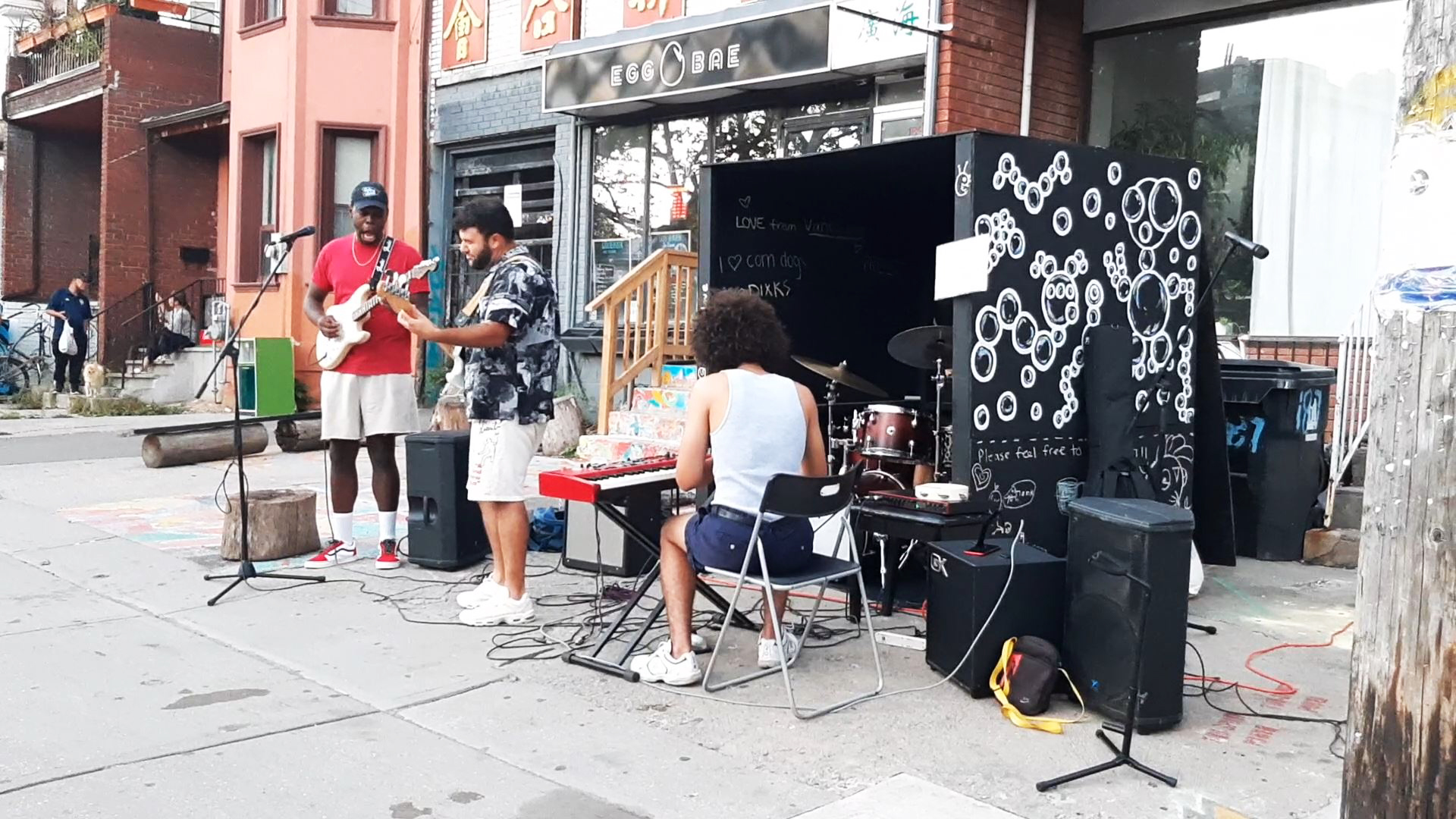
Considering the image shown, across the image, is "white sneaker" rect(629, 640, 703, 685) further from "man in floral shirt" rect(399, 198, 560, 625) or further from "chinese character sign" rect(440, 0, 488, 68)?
"chinese character sign" rect(440, 0, 488, 68)

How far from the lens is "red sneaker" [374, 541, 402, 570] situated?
654 cm

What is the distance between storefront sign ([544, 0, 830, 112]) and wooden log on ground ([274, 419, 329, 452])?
4011 millimetres

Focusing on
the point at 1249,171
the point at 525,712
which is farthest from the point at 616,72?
the point at 525,712

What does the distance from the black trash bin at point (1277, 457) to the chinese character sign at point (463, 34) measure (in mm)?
9763

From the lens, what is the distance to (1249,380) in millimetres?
7402

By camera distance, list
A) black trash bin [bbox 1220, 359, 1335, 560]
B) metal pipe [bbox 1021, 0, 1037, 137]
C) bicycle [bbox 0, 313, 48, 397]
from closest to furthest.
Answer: black trash bin [bbox 1220, 359, 1335, 560], metal pipe [bbox 1021, 0, 1037, 137], bicycle [bbox 0, 313, 48, 397]

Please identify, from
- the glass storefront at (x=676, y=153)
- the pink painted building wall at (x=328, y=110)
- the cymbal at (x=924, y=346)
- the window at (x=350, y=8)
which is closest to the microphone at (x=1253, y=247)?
the cymbal at (x=924, y=346)

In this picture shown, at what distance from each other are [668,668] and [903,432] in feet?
6.98

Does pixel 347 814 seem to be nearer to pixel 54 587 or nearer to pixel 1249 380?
pixel 54 587

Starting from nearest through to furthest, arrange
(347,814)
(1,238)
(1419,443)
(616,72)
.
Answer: (1419,443), (347,814), (616,72), (1,238)

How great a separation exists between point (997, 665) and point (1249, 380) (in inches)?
150

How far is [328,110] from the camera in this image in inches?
599

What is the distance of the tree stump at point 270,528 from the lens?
6719mm

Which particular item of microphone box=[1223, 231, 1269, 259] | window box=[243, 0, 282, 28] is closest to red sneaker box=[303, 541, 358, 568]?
microphone box=[1223, 231, 1269, 259]
